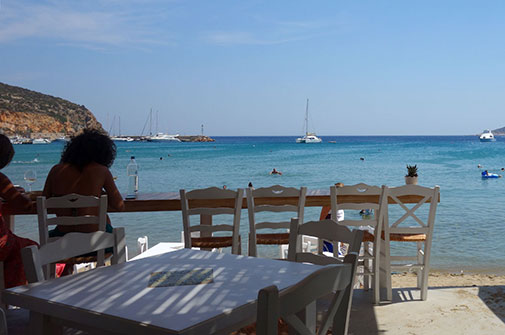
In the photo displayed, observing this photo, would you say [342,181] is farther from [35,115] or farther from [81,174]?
[35,115]

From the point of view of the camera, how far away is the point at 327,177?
27.4 metres

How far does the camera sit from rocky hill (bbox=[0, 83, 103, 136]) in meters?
39.7

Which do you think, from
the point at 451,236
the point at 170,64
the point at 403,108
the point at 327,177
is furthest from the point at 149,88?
the point at 451,236

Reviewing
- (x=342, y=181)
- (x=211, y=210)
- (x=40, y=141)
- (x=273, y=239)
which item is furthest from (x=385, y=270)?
(x=40, y=141)

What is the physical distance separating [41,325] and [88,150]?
77.8 inches

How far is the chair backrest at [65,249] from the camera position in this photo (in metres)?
1.85

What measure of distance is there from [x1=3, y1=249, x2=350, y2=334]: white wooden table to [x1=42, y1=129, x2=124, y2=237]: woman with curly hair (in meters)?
1.52

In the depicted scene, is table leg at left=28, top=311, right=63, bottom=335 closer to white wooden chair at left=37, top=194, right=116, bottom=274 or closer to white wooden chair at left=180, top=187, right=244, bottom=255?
white wooden chair at left=37, top=194, right=116, bottom=274

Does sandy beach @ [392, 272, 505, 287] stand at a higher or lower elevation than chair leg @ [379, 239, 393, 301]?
lower

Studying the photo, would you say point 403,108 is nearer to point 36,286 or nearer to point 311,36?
point 311,36

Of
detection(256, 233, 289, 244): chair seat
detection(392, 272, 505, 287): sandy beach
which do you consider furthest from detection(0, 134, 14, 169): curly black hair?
detection(392, 272, 505, 287): sandy beach

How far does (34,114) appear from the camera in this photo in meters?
43.0

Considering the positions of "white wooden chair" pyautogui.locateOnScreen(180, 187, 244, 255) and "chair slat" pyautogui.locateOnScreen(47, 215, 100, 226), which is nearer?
"chair slat" pyautogui.locateOnScreen(47, 215, 100, 226)

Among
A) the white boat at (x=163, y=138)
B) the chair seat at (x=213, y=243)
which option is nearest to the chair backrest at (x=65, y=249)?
the chair seat at (x=213, y=243)
